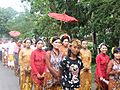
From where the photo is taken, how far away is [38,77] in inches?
353

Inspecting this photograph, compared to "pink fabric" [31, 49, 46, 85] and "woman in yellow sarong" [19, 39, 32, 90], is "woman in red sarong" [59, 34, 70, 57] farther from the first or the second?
"woman in yellow sarong" [19, 39, 32, 90]

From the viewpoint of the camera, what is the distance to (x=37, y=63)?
911 cm

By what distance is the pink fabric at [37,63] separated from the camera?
905 centimetres

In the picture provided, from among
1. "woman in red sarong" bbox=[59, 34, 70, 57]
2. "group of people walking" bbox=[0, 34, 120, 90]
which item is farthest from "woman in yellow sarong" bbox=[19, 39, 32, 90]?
"woman in red sarong" bbox=[59, 34, 70, 57]

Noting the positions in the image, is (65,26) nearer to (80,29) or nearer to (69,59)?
(80,29)

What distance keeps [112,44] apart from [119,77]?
26.3 ft

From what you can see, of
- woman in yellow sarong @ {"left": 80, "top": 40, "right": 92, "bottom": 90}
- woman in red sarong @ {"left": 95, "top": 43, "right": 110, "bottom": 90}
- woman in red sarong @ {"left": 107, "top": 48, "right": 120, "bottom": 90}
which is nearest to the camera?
woman in red sarong @ {"left": 107, "top": 48, "right": 120, "bottom": 90}

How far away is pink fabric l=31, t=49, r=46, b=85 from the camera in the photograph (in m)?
9.05

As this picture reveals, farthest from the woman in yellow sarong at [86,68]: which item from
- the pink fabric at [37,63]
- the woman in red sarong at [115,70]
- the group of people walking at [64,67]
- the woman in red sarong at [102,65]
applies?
the woman in red sarong at [115,70]

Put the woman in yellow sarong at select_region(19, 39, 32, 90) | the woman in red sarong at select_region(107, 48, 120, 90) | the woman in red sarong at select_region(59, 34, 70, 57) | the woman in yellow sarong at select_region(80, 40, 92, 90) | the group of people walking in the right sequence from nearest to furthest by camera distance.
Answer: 1. the group of people walking
2. the woman in red sarong at select_region(107, 48, 120, 90)
3. the woman in red sarong at select_region(59, 34, 70, 57)
4. the woman in yellow sarong at select_region(80, 40, 92, 90)
5. the woman in yellow sarong at select_region(19, 39, 32, 90)

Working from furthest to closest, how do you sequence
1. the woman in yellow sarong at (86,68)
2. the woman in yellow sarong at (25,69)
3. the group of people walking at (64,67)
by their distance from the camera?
1. the woman in yellow sarong at (25,69)
2. the woman in yellow sarong at (86,68)
3. the group of people walking at (64,67)

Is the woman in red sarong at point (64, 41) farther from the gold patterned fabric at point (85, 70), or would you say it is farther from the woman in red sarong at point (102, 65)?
the gold patterned fabric at point (85, 70)

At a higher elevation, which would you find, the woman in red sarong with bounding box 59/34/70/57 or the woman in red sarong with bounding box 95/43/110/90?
the woman in red sarong with bounding box 59/34/70/57

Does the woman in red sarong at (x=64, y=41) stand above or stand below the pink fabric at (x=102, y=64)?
above
